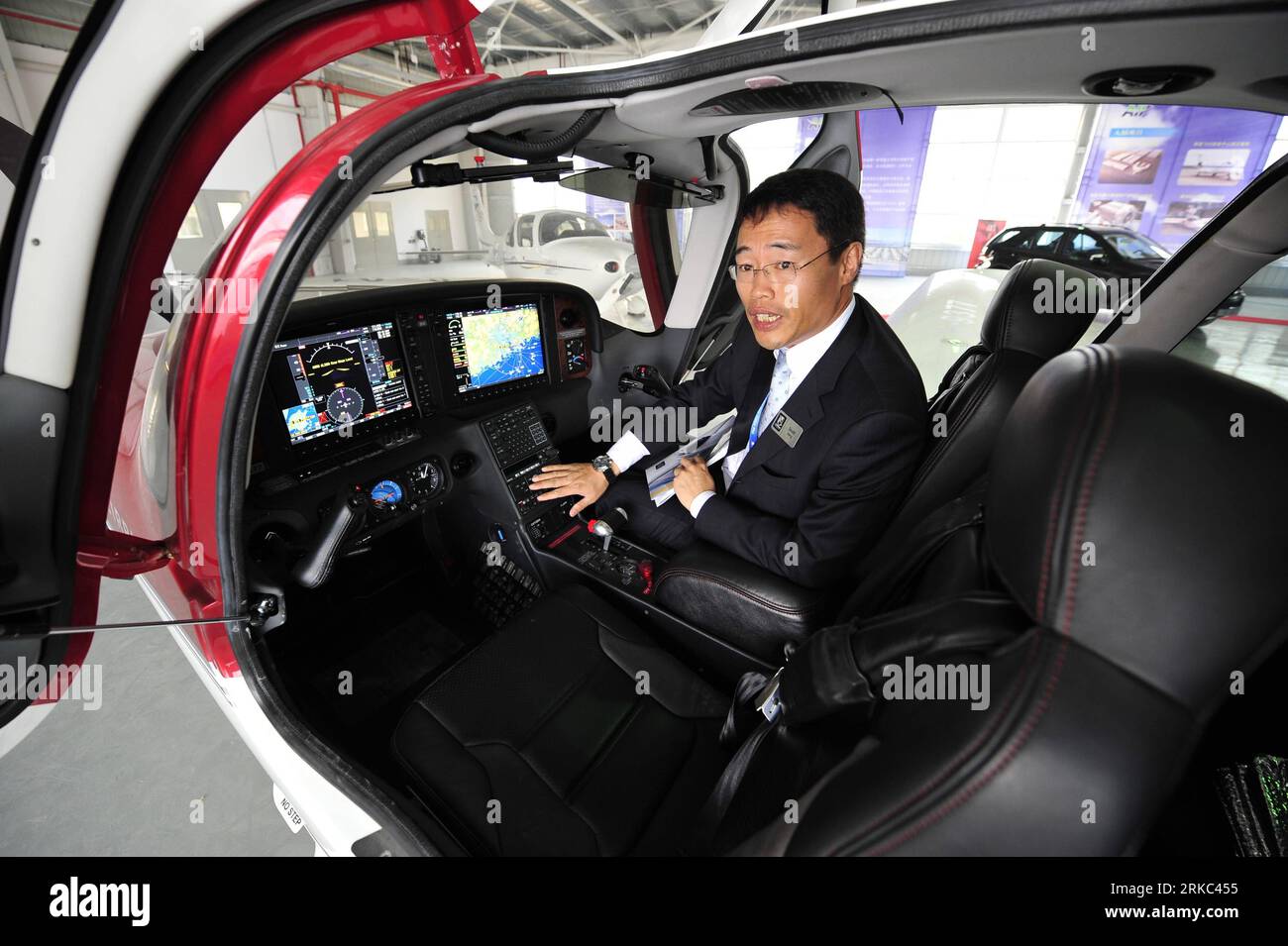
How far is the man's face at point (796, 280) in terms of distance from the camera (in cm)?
135

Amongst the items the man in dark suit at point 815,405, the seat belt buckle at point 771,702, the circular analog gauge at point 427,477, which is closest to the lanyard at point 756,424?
the man in dark suit at point 815,405

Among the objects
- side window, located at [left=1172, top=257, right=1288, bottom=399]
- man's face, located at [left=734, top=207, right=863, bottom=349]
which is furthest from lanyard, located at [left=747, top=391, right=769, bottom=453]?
side window, located at [left=1172, top=257, right=1288, bottom=399]

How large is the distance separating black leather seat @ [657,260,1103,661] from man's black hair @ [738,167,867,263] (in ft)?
1.42

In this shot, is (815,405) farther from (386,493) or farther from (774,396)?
(386,493)

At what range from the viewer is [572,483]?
1879 mm

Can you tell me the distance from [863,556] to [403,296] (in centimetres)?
147

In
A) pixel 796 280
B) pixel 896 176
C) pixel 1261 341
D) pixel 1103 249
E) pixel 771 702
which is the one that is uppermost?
pixel 896 176

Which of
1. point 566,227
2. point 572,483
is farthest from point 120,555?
point 566,227

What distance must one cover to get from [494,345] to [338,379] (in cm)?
55

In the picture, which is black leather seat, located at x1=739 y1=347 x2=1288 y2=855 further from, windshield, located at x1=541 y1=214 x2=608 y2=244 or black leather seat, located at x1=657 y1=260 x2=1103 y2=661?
windshield, located at x1=541 y1=214 x2=608 y2=244

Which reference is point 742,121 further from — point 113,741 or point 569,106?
point 113,741

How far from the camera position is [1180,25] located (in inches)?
23.8

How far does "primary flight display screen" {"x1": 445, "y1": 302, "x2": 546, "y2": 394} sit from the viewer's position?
180 cm
